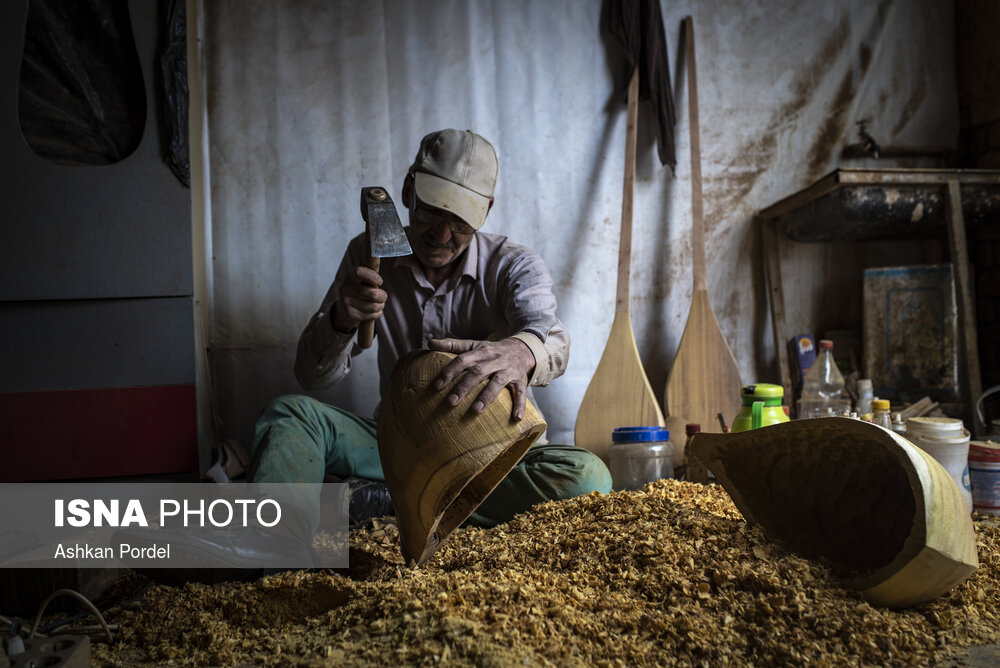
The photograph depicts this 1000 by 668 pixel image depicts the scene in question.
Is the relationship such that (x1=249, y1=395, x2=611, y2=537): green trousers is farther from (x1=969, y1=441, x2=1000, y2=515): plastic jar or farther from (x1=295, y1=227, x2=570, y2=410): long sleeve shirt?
(x1=969, y1=441, x2=1000, y2=515): plastic jar

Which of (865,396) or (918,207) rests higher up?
(918,207)

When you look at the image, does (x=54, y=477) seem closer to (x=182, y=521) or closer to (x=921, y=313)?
(x=182, y=521)

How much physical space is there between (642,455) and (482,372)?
4.29 ft

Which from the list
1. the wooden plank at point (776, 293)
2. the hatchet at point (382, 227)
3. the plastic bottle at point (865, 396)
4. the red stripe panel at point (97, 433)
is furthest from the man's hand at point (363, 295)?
the wooden plank at point (776, 293)

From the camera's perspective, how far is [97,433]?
2.30m

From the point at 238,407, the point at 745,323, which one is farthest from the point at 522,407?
the point at 745,323

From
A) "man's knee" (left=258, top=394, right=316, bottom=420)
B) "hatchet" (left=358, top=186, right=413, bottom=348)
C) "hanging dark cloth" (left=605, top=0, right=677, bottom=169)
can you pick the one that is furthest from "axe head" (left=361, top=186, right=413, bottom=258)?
"hanging dark cloth" (left=605, top=0, right=677, bottom=169)

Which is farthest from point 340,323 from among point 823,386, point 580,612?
point 823,386

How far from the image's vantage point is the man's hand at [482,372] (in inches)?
49.1

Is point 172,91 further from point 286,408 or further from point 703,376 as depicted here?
→ point 703,376

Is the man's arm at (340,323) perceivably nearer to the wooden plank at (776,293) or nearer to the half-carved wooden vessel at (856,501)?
the half-carved wooden vessel at (856,501)

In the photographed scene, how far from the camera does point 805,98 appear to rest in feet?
10.6

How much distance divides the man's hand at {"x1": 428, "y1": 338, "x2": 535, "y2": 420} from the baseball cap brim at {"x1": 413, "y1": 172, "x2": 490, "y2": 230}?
2.03ft

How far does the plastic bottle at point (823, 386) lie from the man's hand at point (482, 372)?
6.09 ft
